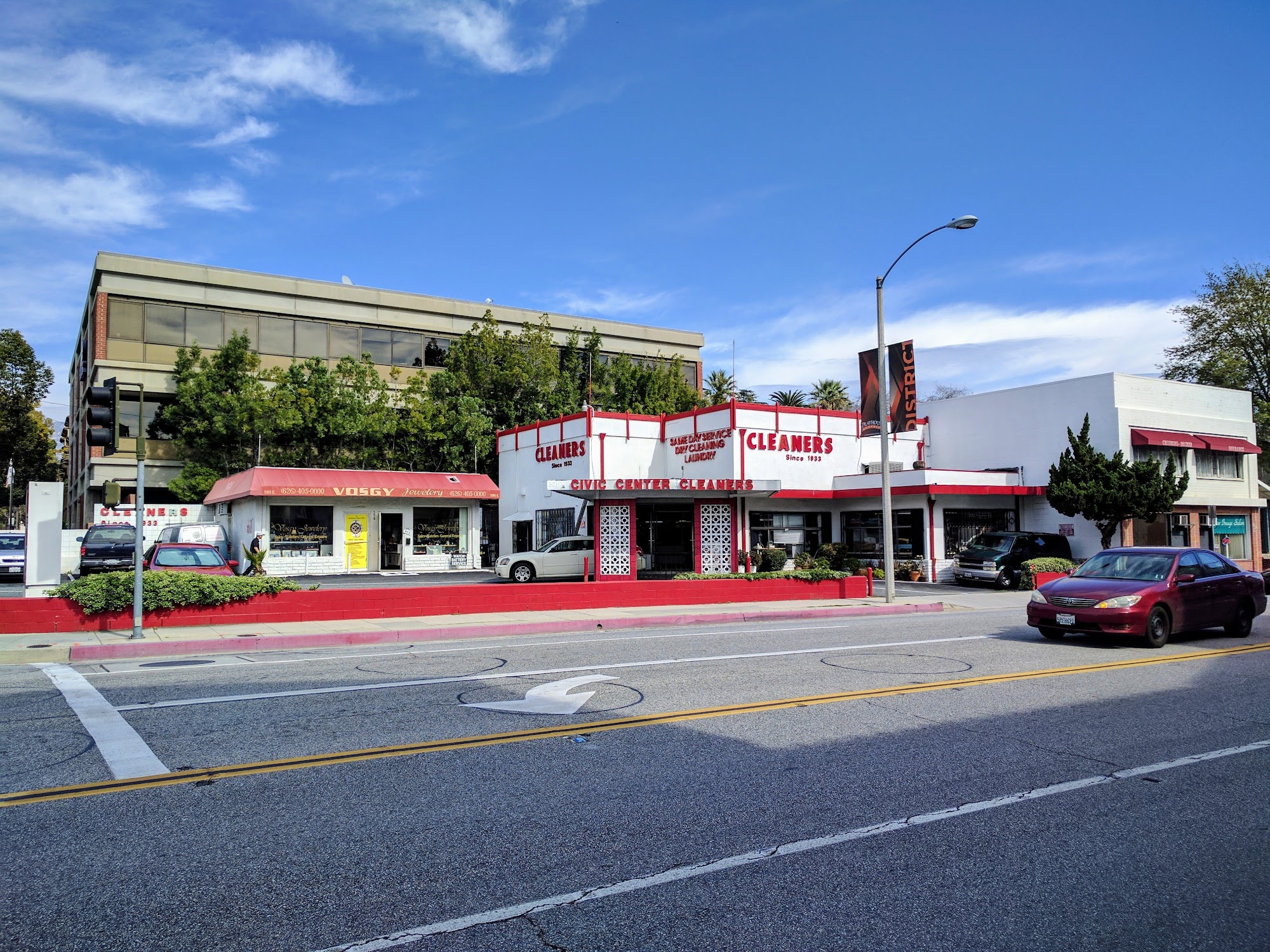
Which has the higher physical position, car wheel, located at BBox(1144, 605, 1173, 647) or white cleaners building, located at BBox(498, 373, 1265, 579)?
white cleaners building, located at BBox(498, 373, 1265, 579)

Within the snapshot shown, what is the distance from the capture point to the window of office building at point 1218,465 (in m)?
36.3

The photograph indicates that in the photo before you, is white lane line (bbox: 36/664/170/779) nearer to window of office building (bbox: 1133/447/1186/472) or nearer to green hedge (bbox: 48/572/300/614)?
green hedge (bbox: 48/572/300/614)

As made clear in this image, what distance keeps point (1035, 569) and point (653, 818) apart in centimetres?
2640

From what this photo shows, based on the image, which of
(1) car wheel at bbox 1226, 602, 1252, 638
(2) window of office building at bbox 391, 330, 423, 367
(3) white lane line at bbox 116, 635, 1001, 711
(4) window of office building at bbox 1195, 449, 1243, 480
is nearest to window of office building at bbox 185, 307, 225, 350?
(2) window of office building at bbox 391, 330, 423, 367

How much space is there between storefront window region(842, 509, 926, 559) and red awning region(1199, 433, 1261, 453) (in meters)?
12.7

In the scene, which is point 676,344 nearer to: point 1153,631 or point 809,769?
point 1153,631

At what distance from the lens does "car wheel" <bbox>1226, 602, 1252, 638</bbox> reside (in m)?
14.6

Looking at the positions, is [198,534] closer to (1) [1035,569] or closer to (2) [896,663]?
(2) [896,663]

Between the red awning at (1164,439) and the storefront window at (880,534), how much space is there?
877cm

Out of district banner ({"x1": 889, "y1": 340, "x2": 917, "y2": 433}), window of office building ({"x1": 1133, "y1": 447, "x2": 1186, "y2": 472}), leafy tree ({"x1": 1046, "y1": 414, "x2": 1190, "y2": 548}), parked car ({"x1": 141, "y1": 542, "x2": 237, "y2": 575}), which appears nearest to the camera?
parked car ({"x1": 141, "y1": 542, "x2": 237, "y2": 575})

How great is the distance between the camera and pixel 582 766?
6.56 meters

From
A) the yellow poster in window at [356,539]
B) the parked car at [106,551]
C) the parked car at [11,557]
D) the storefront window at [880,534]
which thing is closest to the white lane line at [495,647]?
the storefront window at [880,534]

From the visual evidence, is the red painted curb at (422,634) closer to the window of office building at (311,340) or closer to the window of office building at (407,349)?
the window of office building at (311,340)

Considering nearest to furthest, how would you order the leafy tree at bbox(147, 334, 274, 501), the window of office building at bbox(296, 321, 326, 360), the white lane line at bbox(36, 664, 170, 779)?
the white lane line at bbox(36, 664, 170, 779)
the leafy tree at bbox(147, 334, 274, 501)
the window of office building at bbox(296, 321, 326, 360)
